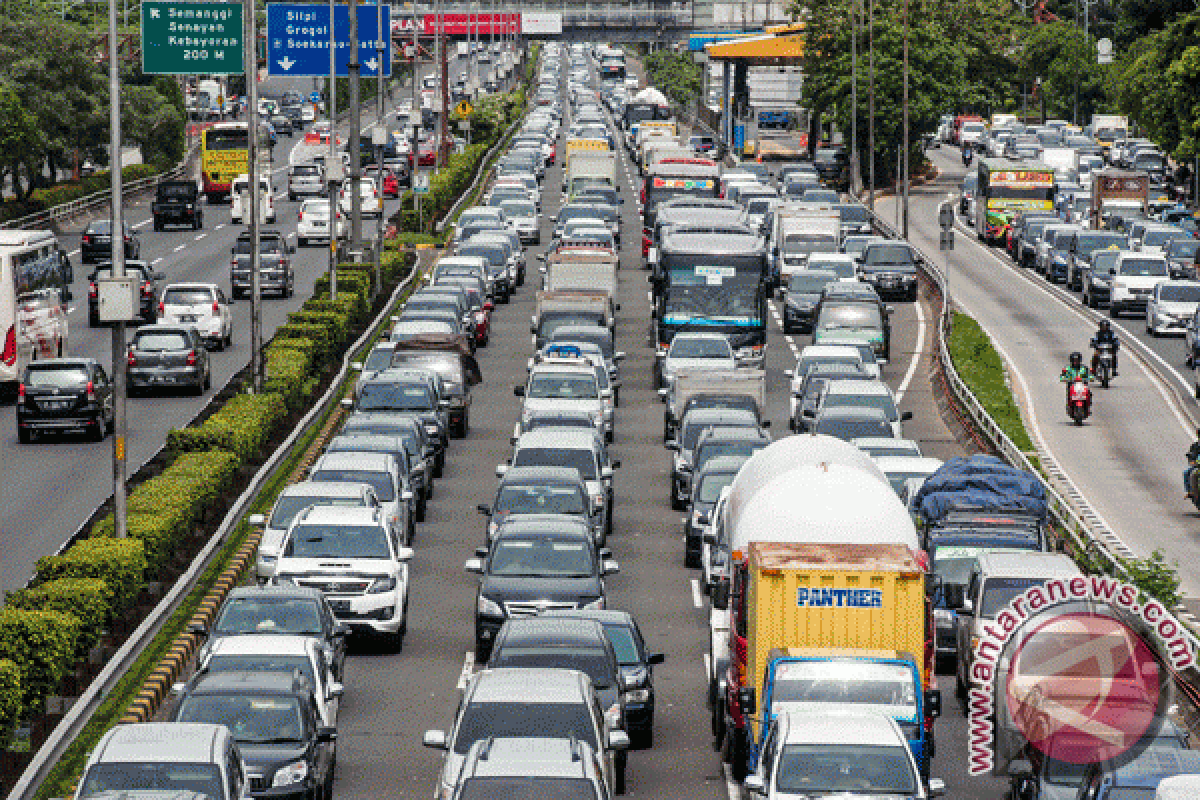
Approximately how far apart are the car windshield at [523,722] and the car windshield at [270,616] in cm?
522

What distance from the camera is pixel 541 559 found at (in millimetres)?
27859

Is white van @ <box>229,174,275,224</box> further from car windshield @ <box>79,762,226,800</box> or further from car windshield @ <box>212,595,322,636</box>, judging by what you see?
car windshield @ <box>79,762,226,800</box>

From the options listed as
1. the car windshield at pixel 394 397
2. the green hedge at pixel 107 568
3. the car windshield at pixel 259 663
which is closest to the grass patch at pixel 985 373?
the car windshield at pixel 394 397

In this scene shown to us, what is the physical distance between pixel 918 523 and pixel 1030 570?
5423mm

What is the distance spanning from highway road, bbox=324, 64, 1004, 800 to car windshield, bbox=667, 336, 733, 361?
151 cm

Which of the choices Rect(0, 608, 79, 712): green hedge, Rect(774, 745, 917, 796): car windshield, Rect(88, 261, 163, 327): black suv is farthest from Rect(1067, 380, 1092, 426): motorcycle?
Rect(774, 745, 917, 796): car windshield

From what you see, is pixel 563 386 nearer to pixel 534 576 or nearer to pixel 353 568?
pixel 353 568

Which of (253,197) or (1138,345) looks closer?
(253,197)

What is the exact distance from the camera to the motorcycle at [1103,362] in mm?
53344

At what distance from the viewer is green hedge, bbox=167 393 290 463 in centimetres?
3656

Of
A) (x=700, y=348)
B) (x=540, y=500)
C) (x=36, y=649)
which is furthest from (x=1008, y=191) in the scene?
(x=36, y=649)

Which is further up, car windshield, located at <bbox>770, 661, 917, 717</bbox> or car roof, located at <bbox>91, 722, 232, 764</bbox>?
car roof, located at <bbox>91, 722, 232, 764</bbox>

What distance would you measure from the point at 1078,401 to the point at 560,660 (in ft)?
91.9

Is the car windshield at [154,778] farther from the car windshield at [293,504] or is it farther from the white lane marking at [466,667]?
the car windshield at [293,504]
